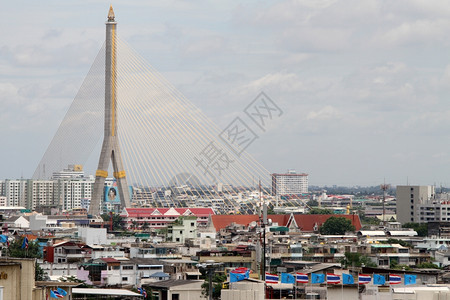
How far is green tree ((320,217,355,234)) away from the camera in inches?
1811

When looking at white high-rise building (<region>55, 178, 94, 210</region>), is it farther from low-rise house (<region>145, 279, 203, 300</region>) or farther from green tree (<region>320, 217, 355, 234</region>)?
low-rise house (<region>145, 279, 203, 300</region>)

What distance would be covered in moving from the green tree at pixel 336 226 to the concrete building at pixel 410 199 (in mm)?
14978

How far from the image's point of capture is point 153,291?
1883 centimetres

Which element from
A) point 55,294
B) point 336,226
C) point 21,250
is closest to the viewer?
point 55,294

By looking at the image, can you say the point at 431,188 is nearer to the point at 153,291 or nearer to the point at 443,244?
the point at 443,244

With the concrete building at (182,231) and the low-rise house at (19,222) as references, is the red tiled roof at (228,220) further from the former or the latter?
the concrete building at (182,231)

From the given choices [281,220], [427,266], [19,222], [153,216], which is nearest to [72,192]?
[153,216]

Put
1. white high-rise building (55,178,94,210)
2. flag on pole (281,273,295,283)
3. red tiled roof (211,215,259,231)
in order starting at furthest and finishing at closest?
white high-rise building (55,178,94,210)
red tiled roof (211,215,259,231)
flag on pole (281,273,295,283)

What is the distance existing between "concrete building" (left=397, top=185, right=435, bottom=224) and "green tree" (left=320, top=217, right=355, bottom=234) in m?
15.0

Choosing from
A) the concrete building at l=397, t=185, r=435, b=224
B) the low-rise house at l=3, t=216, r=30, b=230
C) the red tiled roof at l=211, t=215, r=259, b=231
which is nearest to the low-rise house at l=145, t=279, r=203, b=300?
the low-rise house at l=3, t=216, r=30, b=230

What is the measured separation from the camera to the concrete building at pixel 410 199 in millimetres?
62031

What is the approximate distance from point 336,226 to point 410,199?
18.2 metres

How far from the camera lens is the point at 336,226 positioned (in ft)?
152

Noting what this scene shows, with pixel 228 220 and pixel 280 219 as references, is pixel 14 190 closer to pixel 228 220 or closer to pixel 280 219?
pixel 228 220
